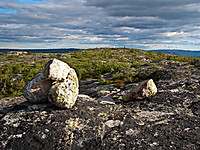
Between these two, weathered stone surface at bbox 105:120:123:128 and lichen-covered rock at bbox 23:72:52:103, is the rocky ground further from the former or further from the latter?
lichen-covered rock at bbox 23:72:52:103

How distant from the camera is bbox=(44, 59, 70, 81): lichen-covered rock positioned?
35.3 feet

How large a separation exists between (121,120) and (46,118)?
5.52 meters

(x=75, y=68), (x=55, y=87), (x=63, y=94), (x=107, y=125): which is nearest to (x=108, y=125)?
A: (x=107, y=125)

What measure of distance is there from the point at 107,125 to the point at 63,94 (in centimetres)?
438

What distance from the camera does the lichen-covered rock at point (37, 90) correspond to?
38.7ft

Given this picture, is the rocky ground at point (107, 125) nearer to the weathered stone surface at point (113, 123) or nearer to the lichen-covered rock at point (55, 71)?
the weathered stone surface at point (113, 123)

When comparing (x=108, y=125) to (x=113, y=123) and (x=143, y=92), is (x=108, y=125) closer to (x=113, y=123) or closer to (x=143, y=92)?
(x=113, y=123)

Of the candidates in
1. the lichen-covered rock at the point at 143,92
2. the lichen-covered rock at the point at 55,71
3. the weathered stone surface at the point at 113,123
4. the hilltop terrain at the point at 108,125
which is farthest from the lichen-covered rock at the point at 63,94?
the lichen-covered rock at the point at 143,92

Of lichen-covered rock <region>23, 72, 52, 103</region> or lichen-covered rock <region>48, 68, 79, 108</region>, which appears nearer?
lichen-covered rock <region>48, 68, 79, 108</region>

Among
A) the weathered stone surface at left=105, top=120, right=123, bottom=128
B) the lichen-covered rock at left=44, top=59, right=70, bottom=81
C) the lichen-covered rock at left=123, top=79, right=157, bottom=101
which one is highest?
the lichen-covered rock at left=44, top=59, right=70, bottom=81

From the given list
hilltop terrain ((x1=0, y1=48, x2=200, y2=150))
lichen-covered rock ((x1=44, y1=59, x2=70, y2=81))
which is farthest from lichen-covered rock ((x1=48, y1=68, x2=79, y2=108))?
hilltop terrain ((x1=0, y1=48, x2=200, y2=150))

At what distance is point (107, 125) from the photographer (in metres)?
9.10

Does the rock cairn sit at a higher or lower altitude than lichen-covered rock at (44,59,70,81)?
lower

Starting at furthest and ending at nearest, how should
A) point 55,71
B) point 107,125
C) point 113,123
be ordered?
point 55,71 → point 113,123 → point 107,125
